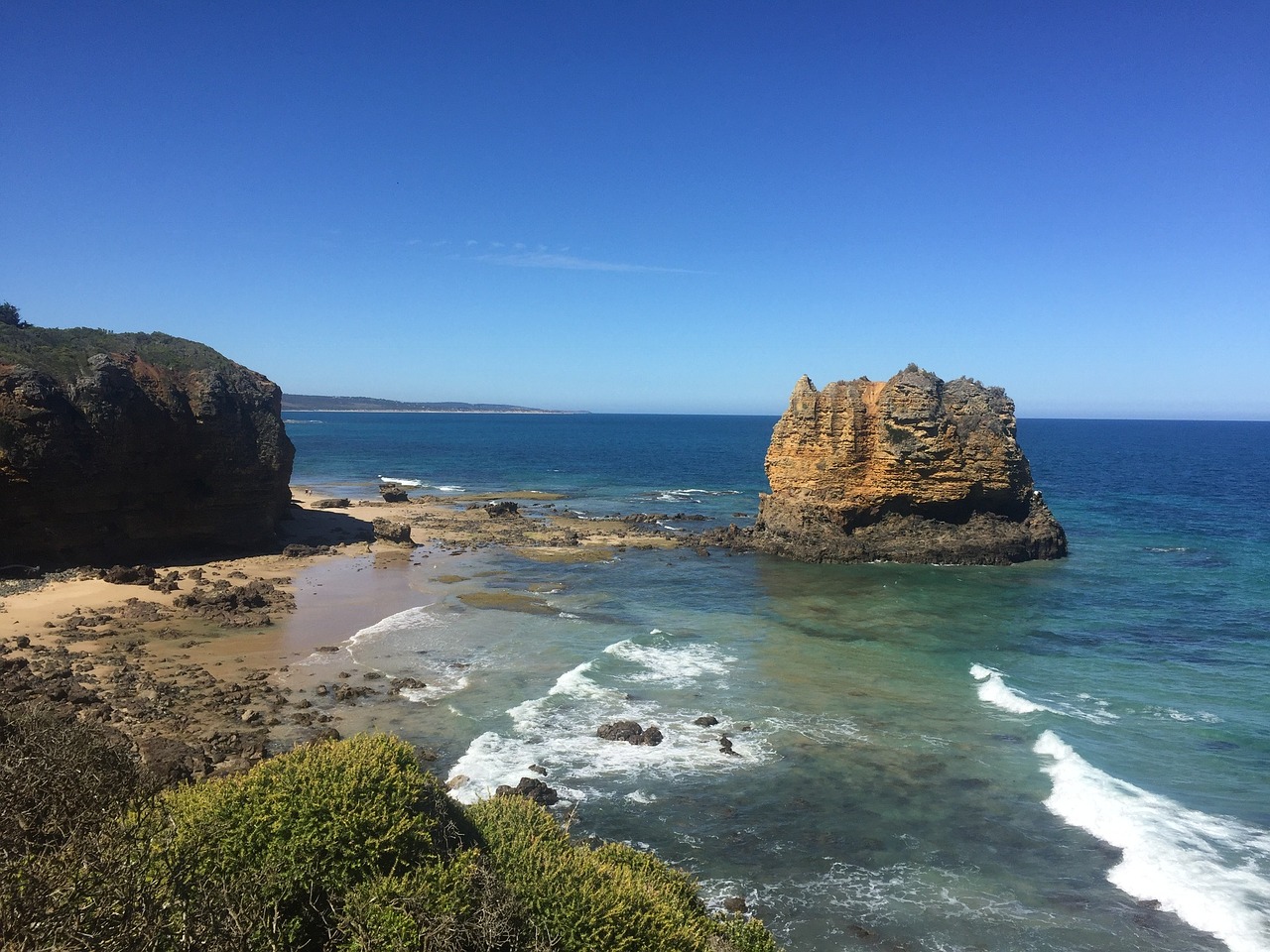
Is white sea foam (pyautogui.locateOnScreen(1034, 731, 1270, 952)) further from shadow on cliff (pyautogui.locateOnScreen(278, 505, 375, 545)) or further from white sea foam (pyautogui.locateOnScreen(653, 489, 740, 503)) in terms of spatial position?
white sea foam (pyautogui.locateOnScreen(653, 489, 740, 503))

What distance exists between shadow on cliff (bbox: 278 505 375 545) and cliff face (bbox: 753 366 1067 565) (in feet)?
80.1

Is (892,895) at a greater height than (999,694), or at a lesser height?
lesser

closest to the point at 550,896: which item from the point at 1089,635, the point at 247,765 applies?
the point at 247,765

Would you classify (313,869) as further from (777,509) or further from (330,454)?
(330,454)

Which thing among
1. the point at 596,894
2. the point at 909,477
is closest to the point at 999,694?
the point at 596,894

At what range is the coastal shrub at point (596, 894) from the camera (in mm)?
9289

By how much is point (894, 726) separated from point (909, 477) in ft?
78.4

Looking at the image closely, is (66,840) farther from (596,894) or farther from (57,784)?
(596,894)

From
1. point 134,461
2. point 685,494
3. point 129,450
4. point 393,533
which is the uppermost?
point 129,450

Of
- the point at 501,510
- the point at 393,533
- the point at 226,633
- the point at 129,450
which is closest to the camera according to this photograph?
the point at 226,633

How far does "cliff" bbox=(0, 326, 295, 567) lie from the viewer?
103ft

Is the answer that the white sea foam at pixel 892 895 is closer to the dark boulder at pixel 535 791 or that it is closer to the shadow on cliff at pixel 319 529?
the dark boulder at pixel 535 791

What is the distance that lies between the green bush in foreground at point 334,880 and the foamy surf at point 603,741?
643cm

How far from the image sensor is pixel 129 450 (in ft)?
113
